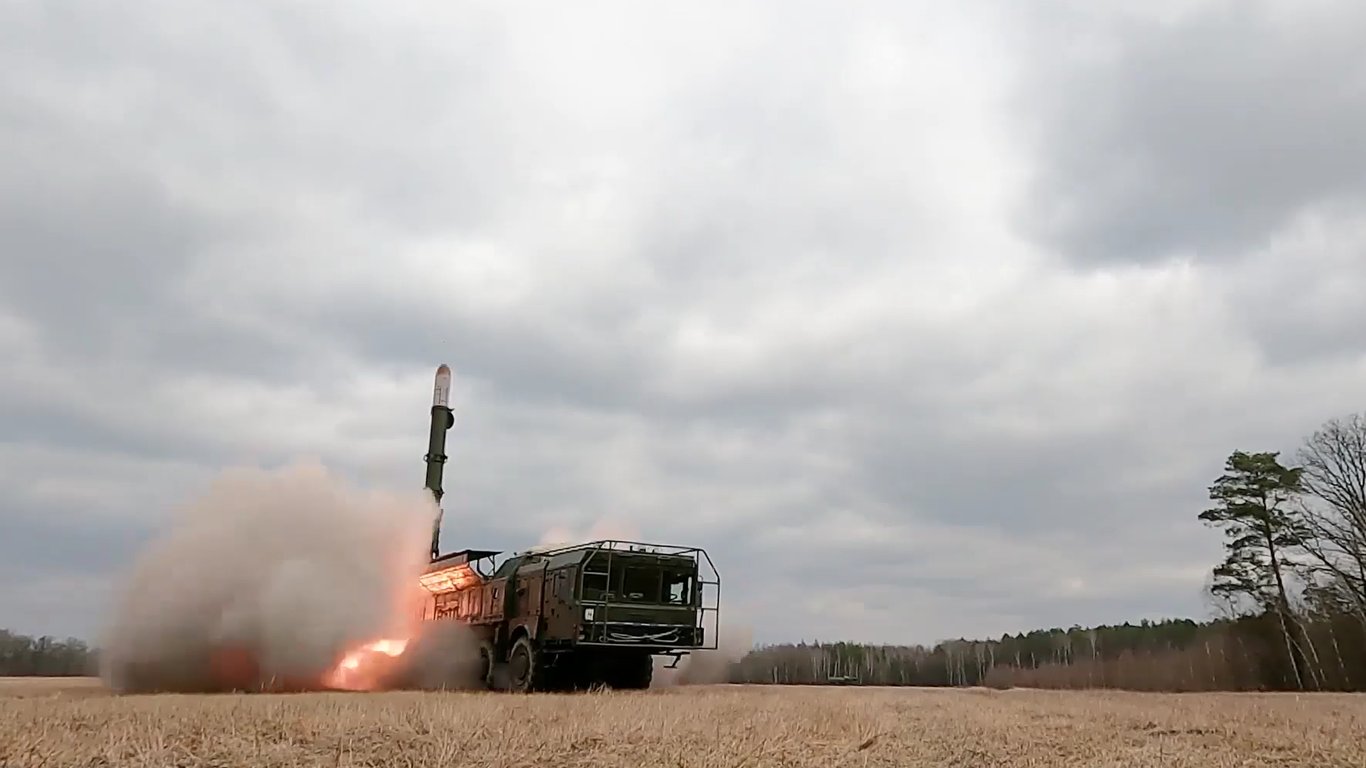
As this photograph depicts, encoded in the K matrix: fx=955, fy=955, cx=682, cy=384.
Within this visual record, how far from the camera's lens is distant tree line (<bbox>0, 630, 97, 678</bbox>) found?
74375mm

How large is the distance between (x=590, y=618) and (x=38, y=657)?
74326 mm

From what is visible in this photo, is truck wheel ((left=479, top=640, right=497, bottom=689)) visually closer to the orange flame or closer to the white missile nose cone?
the orange flame

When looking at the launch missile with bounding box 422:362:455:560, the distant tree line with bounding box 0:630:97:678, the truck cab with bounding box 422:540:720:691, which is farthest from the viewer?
the distant tree line with bounding box 0:630:97:678

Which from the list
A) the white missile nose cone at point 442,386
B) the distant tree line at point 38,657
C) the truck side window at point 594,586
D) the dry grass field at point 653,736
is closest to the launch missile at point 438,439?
the white missile nose cone at point 442,386

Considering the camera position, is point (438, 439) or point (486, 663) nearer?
point (486, 663)

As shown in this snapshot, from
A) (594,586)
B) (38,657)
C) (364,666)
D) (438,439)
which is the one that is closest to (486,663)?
(364,666)

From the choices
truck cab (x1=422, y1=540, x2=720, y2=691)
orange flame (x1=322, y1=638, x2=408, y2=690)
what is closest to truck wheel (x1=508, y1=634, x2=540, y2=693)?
truck cab (x1=422, y1=540, x2=720, y2=691)

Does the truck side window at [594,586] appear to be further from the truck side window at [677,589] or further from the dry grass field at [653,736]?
the dry grass field at [653,736]

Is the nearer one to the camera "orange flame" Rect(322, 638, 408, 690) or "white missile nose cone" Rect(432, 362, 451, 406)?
"orange flame" Rect(322, 638, 408, 690)

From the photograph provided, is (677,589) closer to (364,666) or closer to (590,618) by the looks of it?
(590,618)

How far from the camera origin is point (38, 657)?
7769 centimetres

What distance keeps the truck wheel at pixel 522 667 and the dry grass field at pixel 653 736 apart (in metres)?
7.84

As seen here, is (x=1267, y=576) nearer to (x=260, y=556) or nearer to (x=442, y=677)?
(x=442, y=677)

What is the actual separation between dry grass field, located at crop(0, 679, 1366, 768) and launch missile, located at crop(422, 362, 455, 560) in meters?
20.7
